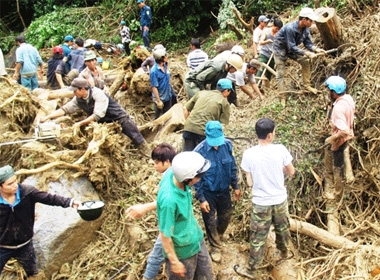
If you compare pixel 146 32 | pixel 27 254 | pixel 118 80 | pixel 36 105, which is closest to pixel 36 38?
pixel 146 32

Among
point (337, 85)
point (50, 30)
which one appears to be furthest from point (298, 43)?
point (50, 30)

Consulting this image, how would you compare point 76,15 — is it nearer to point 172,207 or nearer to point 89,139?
point 89,139

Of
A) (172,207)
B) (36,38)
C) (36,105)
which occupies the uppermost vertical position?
(172,207)

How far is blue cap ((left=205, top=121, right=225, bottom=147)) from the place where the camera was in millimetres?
4184

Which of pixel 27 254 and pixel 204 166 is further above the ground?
pixel 204 166

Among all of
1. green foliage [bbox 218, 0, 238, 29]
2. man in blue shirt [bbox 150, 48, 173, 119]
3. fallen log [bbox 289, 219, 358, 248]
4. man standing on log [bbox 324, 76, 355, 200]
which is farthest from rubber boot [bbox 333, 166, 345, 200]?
green foliage [bbox 218, 0, 238, 29]

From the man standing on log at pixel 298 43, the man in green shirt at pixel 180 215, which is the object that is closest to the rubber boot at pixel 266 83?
the man standing on log at pixel 298 43

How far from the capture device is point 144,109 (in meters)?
8.29

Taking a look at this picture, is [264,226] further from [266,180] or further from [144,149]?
[144,149]

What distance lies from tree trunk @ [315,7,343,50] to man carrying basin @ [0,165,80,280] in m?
4.43

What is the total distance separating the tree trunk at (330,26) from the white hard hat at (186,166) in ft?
12.9

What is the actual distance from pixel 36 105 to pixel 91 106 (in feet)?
5.00

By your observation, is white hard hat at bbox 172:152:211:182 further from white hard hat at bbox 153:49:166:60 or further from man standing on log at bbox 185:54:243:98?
white hard hat at bbox 153:49:166:60

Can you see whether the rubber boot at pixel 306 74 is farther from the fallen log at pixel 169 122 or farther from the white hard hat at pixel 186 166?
the white hard hat at pixel 186 166
